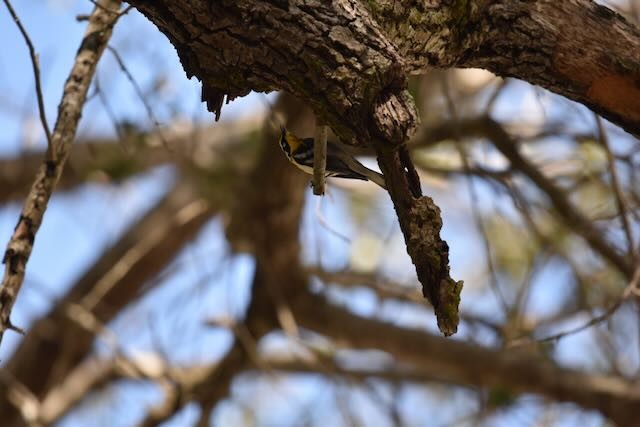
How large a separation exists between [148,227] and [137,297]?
47 centimetres

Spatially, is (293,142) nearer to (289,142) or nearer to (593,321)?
(289,142)

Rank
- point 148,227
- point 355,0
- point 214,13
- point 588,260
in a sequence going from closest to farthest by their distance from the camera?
point 214,13 < point 355,0 < point 588,260 < point 148,227

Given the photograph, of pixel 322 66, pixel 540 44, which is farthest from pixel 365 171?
pixel 540 44

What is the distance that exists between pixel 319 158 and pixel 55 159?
0.65 metres

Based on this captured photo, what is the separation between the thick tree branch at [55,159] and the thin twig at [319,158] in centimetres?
62

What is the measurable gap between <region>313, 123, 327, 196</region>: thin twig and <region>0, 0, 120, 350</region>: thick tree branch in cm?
62

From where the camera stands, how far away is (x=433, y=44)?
1.88m

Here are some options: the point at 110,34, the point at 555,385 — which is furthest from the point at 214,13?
the point at 555,385

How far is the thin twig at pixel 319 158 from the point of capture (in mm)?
1741

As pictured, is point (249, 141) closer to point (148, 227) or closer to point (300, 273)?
point (148, 227)

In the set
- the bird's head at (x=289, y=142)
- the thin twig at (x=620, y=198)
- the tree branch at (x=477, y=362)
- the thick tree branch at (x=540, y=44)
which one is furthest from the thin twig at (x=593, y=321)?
the tree branch at (x=477, y=362)

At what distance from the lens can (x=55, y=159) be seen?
1990 mm

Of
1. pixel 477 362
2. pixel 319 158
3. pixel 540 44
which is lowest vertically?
Answer: pixel 319 158

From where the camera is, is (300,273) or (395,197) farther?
(300,273)
